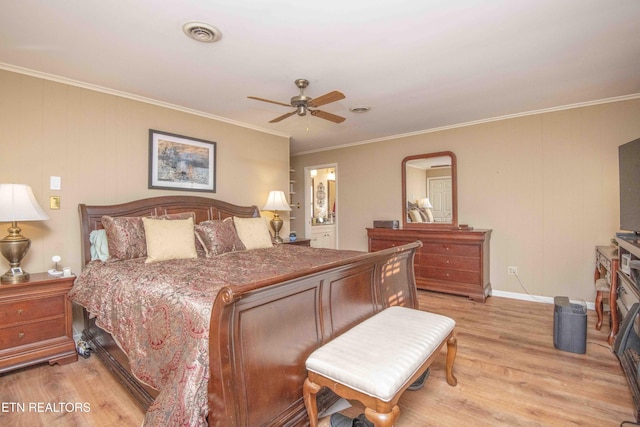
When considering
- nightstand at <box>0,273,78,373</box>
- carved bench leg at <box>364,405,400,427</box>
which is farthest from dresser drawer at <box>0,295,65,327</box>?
carved bench leg at <box>364,405,400,427</box>

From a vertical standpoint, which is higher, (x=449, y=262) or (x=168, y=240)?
(x=168, y=240)

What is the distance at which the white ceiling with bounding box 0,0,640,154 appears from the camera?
1.89 meters

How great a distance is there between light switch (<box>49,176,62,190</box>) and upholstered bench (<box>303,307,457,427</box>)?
285 centimetres

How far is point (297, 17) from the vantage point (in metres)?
1.96

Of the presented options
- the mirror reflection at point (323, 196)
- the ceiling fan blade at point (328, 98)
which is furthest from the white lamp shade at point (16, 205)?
the mirror reflection at point (323, 196)

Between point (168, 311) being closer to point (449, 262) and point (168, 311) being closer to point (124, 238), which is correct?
point (124, 238)

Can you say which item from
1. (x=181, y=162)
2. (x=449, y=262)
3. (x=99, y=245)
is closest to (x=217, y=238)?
(x=99, y=245)

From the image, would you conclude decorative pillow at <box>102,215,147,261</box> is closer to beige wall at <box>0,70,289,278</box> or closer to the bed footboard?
beige wall at <box>0,70,289,278</box>

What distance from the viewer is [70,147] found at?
2.90 m

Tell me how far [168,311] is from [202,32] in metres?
1.80

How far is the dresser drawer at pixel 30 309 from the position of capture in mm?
2227

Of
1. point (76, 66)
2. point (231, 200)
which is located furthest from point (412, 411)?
point (76, 66)

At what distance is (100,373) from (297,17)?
2839 mm

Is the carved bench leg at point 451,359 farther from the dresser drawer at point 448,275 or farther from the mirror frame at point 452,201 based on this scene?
the mirror frame at point 452,201
